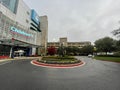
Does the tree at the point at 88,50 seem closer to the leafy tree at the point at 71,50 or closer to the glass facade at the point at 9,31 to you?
the leafy tree at the point at 71,50

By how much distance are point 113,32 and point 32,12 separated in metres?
49.6

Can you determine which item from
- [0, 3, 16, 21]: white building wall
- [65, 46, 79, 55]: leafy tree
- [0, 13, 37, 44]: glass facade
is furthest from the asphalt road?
[65, 46, 79, 55]: leafy tree

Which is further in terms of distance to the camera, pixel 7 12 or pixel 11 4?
pixel 11 4

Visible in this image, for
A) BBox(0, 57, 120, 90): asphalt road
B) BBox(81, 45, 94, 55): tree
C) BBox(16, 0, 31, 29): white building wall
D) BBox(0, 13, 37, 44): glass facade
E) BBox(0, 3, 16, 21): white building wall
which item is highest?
BBox(16, 0, 31, 29): white building wall

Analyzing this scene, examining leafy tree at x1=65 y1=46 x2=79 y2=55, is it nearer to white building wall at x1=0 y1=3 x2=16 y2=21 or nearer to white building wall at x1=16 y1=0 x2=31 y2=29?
white building wall at x1=16 y1=0 x2=31 y2=29

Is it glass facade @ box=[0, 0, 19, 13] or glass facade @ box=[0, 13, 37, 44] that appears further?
glass facade @ box=[0, 0, 19, 13]

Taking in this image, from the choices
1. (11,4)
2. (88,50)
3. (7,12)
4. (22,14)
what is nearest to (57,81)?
(7,12)

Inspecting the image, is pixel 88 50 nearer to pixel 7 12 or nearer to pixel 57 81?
pixel 7 12

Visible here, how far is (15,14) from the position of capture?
46.0 meters

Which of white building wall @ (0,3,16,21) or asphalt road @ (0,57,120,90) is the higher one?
white building wall @ (0,3,16,21)

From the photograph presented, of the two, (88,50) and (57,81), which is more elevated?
(88,50)

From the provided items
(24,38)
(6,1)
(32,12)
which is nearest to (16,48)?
(24,38)

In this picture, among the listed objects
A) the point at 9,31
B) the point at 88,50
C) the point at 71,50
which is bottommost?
the point at 88,50

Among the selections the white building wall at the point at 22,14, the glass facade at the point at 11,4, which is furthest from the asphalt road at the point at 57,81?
the white building wall at the point at 22,14
